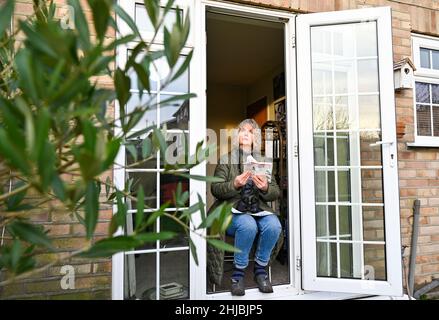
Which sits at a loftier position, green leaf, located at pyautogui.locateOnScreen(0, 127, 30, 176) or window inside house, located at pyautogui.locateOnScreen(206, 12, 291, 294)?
window inside house, located at pyautogui.locateOnScreen(206, 12, 291, 294)

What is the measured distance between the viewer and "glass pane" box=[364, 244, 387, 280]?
2176mm

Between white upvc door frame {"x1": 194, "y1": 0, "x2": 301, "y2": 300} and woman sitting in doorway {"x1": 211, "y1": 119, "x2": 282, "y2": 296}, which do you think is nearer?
white upvc door frame {"x1": 194, "y1": 0, "x2": 301, "y2": 300}

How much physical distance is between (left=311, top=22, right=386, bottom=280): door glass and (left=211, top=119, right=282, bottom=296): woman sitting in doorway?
39cm

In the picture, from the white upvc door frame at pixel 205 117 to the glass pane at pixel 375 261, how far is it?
535 mm

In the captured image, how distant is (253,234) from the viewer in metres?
2.27

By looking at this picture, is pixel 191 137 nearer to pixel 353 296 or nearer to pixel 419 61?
pixel 353 296

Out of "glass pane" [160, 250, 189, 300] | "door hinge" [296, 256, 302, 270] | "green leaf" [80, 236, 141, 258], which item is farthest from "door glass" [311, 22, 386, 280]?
"green leaf" [80, 236, 141, 258]

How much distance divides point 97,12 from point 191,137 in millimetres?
1515

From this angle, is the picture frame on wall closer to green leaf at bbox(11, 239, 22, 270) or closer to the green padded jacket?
the green padded jacket

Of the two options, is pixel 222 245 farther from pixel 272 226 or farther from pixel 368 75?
pixel 368 75

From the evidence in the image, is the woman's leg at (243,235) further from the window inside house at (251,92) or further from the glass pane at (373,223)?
the glass pane at (373,223)

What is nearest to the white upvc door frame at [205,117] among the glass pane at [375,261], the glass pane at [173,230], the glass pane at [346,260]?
the glass pane at [173,230]

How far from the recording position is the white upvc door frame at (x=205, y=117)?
204 cm

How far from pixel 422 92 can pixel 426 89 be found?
0.06m
